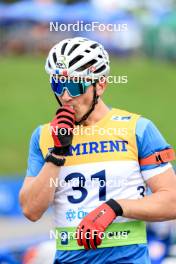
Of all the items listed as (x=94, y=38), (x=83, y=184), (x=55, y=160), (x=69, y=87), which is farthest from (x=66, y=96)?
(x=94, y=38)

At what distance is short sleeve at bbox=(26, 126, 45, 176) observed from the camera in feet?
20.4

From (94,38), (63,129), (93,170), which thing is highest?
(94,38)

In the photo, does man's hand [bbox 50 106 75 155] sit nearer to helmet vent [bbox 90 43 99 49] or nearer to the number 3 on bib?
the number 3 on bib

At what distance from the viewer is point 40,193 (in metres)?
6.00

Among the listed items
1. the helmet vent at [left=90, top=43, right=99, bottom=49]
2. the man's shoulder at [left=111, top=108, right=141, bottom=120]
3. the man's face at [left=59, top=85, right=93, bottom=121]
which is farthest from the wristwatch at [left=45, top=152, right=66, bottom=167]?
the helmet vent at [left=90, top=43, right=99, bottom=49]

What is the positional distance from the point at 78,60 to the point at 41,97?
3628 cm

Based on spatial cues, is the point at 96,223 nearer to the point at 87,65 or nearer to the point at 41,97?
the point at 87,65

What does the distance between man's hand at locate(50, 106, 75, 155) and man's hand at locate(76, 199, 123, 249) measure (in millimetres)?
404

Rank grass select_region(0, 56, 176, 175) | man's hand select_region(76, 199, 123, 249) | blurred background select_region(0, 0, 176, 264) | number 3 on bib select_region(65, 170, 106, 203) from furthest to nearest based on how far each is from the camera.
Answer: blurred background select_region(0, 0, 176, 264) → grass select_region(0, 56, 176, 175) → number 3 on bib select_region(65, 170, 106, 203) → man's hand select_region(76, 199, 123, 249)

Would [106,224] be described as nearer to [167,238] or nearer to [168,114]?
[167,238]

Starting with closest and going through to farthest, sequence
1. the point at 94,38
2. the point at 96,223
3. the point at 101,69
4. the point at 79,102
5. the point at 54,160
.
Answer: the point at 96,223
the point at 54,160
the point at 79,102
the point at 101,69
the point at 94,38

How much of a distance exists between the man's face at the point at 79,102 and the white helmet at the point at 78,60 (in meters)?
0.12

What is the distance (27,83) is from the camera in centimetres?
4734

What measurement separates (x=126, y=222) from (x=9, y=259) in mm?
2864
